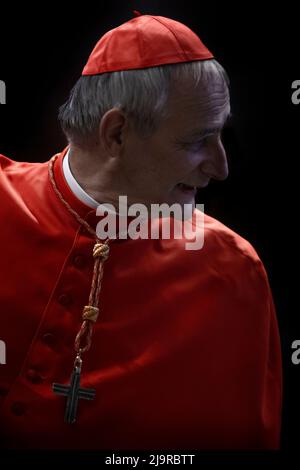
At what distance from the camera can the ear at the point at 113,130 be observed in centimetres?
146

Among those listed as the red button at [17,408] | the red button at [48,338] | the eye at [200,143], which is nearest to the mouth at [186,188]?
the eye at [200,143]

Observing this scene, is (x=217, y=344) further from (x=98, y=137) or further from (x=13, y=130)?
(x=13, y=130)

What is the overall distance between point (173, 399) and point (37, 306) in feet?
1.30

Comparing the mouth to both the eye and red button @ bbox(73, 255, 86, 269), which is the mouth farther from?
red button @ bbox(73, 255, 86, 269)

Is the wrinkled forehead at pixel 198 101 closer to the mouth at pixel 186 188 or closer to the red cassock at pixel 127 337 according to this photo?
the mouth at pixel 186 188

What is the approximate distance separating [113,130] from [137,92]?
0.10m

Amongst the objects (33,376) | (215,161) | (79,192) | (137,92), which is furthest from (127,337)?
(137,92)

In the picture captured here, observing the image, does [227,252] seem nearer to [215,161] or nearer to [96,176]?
[215,161]

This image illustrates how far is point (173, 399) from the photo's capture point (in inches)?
62.7

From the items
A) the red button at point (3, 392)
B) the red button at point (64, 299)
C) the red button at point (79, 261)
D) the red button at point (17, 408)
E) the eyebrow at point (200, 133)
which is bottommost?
the red button at point (17, 408)

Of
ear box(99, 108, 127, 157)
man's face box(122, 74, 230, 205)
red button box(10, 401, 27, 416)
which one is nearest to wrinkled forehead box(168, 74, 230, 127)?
man's face box(122, 74, 230, 205)

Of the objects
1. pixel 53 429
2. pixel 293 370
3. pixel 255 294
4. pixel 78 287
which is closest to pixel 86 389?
pixel 53 429

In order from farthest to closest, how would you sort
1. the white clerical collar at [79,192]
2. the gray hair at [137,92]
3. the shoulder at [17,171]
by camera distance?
the shoulder at [17,171]
the white clerical collar at [79,192]
the gray hair at [137,92]

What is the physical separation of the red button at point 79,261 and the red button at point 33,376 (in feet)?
0.84
